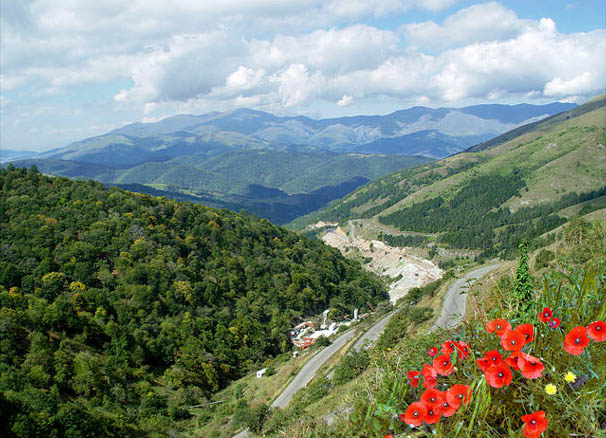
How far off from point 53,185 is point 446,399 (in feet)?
218

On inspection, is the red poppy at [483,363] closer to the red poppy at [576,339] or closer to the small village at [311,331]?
the red poppy at [576,339]

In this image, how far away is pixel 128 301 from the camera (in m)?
40.8

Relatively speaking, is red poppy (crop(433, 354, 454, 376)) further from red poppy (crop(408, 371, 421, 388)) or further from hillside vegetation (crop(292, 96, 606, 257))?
hillside vegetation (crop(292, 96, 606, 257))

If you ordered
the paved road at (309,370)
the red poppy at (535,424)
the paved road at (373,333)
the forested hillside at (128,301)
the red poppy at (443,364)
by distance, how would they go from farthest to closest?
the paved road at (373,333), the paved road at (309,370), the forested hillside at (128,301), the red poppy at (443,364), the red poppy at (535,424)

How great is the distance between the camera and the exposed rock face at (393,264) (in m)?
76.1

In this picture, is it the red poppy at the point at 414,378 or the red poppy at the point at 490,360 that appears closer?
the red poppy at the point at 490,360

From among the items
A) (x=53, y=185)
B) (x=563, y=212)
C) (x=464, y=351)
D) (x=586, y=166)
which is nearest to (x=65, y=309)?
(x=53, y=185)

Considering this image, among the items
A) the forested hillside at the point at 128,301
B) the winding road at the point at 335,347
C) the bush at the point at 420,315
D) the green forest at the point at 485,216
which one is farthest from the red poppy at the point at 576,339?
the green forest at the point at 485,216

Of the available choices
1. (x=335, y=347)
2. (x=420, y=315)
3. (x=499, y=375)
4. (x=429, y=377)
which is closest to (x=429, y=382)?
(x=429, y=377)

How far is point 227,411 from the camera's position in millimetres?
31562

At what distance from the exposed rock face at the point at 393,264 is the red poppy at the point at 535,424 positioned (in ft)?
215

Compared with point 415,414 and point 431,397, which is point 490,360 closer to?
point 431,397

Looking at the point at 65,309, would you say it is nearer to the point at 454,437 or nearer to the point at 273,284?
the point at 273,284

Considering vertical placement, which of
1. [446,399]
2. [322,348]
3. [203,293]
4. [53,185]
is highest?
[53,185]
